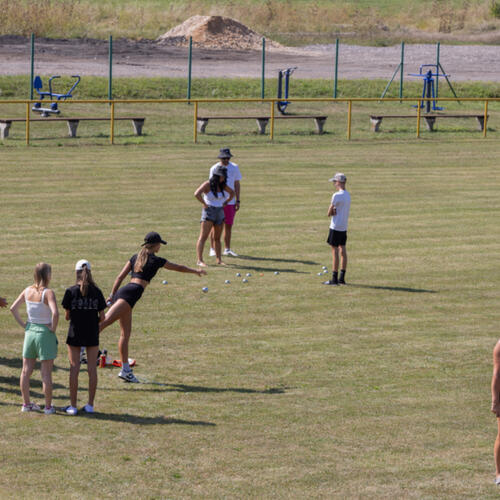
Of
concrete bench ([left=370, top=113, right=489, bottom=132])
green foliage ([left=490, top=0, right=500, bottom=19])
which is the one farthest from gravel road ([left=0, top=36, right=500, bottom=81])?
green foliage ([left=490, top=0, right=500, bottom=19])

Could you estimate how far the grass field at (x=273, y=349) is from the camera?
9.75 metres

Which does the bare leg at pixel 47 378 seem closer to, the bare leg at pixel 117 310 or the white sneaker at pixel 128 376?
the bare leg at pixel 117 310

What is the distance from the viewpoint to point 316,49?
70.9 metres

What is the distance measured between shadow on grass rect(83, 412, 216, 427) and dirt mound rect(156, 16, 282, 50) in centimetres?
5694

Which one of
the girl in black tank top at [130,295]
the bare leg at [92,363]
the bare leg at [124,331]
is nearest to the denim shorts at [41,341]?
the bare leg at [92,363]

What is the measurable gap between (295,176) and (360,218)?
6282mm

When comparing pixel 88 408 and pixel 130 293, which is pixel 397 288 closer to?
pixel 130 293

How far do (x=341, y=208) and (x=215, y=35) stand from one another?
5280cm

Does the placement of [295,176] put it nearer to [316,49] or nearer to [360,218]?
[360,218]

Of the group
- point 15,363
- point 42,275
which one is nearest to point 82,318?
point 42,275

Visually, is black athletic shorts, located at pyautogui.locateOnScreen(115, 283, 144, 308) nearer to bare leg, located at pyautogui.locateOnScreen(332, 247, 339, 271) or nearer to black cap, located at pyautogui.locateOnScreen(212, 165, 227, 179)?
bare leg, located at pyautogui.locateOnScreen(332, 247, 339, 271)

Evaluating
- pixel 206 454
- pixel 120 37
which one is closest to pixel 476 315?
pixel 206 454

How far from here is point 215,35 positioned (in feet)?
224

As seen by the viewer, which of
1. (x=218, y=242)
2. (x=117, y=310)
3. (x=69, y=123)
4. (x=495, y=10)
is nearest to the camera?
(x=117, y=310)
